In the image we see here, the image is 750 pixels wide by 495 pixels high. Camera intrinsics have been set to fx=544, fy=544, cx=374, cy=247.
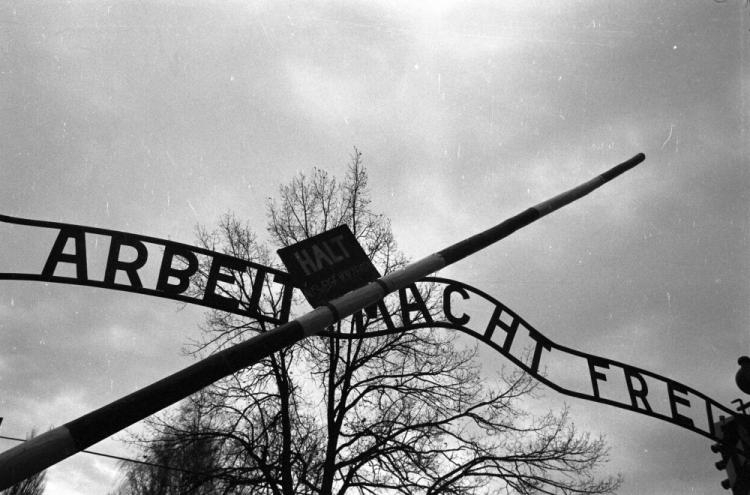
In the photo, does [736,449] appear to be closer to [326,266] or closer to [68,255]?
[326,266]

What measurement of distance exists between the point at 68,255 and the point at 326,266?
1.93 meters

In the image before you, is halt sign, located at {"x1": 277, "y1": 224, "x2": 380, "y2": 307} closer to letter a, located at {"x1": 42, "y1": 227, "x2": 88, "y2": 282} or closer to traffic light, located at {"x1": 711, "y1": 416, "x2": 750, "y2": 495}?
letter a, located at {"x1": 42, "y1": 227, "x2": 88, "y2": 282}

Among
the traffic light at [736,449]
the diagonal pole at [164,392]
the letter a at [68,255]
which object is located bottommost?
the diagonal pole at [164,392]

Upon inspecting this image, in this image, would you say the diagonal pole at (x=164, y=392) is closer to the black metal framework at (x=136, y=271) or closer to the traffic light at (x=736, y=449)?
the black metal framework at (x=136, y=271)

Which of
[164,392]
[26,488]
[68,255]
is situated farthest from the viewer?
[26,488]

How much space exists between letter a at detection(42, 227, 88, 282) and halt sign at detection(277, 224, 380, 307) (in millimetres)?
1511

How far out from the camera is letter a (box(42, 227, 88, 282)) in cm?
397

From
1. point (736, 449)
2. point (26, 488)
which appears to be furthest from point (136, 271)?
point (26, 488)

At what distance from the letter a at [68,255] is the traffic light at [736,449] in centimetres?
661

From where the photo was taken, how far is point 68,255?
4004 mm

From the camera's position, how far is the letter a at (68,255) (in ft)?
13.0

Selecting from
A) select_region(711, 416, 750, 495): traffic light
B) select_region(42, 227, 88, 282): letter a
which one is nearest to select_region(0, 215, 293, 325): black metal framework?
select_region(42, 227, 88, 282): letter a

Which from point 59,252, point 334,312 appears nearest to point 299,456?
point 59,252

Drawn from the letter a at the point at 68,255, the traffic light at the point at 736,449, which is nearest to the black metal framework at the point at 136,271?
the letter a at the point at 68,255
